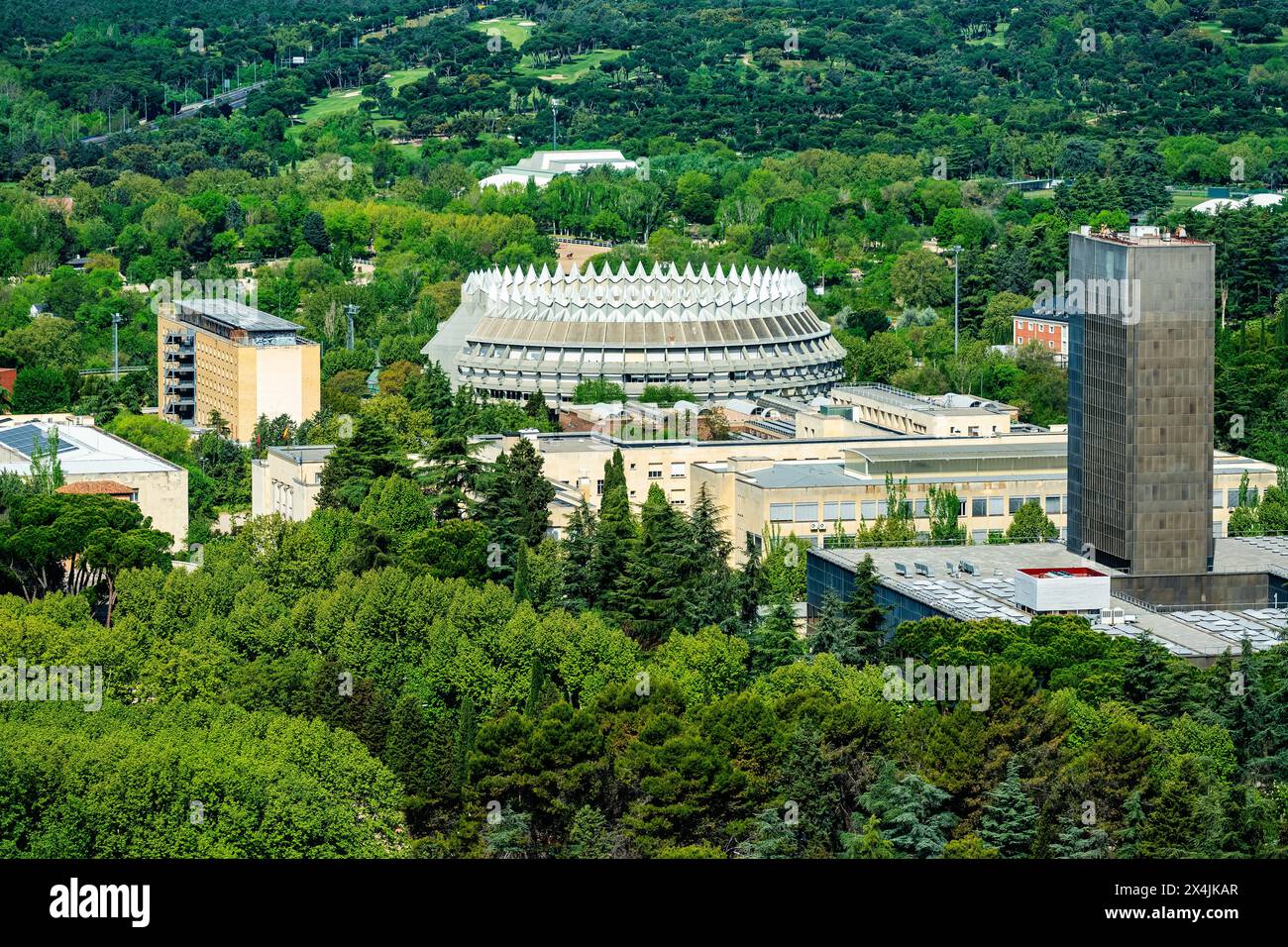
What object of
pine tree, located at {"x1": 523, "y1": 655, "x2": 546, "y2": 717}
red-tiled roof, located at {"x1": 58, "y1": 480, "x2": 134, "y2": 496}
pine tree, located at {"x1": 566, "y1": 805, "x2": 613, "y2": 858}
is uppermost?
red-tiled roof, located at {"x1": 58, "y1": 480, "x2": 134, "y2": 496}

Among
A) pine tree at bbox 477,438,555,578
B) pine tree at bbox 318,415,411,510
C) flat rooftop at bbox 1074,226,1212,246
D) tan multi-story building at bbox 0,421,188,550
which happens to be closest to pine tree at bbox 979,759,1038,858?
flat rooftop at bbox 1074,226,1212,246

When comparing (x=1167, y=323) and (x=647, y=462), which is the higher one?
(x=1167, y=323)

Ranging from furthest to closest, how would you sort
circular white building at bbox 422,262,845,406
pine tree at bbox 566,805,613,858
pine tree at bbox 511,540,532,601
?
circular white building at bbox 422,262,845,406
pine tree at bbox 511,540,532,601
pine tree at bbox 566,805,613,858

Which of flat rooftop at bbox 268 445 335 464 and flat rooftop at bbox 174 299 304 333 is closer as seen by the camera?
flat rooftop at bbox 268 445 335 464

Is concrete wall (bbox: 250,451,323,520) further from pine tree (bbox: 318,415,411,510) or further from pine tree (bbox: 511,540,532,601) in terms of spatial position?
pine tree (bbox: 511,540,532,601)

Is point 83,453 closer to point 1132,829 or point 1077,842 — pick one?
point 1077,842
